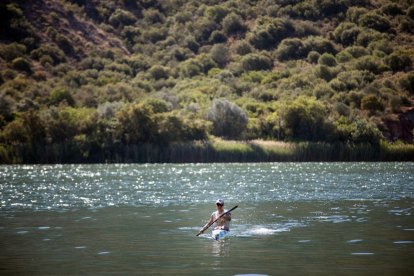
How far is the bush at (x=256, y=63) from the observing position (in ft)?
641

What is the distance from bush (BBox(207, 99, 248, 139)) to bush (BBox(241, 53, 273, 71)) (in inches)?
→ 2652

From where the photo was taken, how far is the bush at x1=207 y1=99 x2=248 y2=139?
12356cm

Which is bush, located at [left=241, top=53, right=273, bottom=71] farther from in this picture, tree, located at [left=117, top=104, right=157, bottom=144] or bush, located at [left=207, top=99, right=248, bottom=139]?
tree, located at [left=117, top=104, right=157, bottom=144]

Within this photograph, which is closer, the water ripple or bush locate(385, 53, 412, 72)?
the water ripple

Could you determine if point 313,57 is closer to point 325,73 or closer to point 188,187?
point 325,73

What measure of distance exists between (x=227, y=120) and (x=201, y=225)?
8663cm

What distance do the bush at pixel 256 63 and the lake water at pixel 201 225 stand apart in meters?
128

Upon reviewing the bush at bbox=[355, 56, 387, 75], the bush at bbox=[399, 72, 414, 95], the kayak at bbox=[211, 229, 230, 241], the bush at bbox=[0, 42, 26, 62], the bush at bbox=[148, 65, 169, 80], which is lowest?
the kayak at bbox=[211, 229, 230, 241]

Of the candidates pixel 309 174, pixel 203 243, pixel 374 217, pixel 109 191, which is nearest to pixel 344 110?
pixel 309 174

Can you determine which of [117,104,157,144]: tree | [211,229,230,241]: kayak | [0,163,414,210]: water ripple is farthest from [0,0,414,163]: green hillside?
[211,229,230,241]: kayak

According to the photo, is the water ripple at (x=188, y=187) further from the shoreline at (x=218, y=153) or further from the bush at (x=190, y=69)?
the bush at (x=190, y=69)

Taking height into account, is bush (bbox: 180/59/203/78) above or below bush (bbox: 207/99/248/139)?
above

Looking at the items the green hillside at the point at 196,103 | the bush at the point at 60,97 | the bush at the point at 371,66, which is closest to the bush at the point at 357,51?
the green hillside at the point at 196,103

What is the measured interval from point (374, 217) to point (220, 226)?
8595 mm
